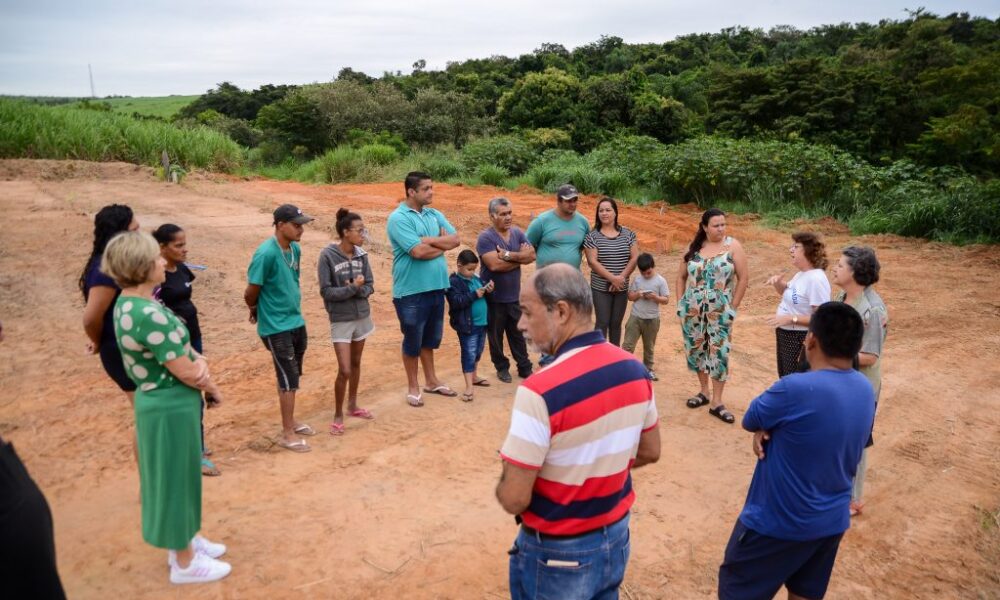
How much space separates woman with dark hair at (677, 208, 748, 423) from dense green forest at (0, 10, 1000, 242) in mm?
9556

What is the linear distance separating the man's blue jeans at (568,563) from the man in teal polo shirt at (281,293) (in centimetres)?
309

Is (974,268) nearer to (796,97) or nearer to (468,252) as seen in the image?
(468,252)

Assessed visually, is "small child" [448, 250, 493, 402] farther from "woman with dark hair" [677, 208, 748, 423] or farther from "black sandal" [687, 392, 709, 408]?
"black sandal" [687, 392, 709, 408]

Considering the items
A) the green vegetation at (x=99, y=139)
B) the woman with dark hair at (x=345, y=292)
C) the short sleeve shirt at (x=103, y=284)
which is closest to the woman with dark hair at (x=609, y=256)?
the woman with dark hair at (x=345, y=292)

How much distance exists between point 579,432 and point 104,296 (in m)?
3.00

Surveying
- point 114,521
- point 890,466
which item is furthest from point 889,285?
point 114,521

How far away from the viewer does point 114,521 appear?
13.8ft

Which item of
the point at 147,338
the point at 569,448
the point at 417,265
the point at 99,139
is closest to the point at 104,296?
the point at 147,338

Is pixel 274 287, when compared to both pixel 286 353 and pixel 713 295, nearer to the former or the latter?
pixel 286 353

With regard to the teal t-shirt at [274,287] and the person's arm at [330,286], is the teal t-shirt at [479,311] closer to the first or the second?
the person's arm at [330,286]

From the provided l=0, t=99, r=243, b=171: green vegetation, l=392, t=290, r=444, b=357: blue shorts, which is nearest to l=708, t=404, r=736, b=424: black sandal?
l=392, t=290, r=444, b=357: blue shorts

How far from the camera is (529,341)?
8.41 ft

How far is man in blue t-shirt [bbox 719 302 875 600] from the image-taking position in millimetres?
2688

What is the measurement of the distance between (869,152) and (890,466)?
72.5 ft
